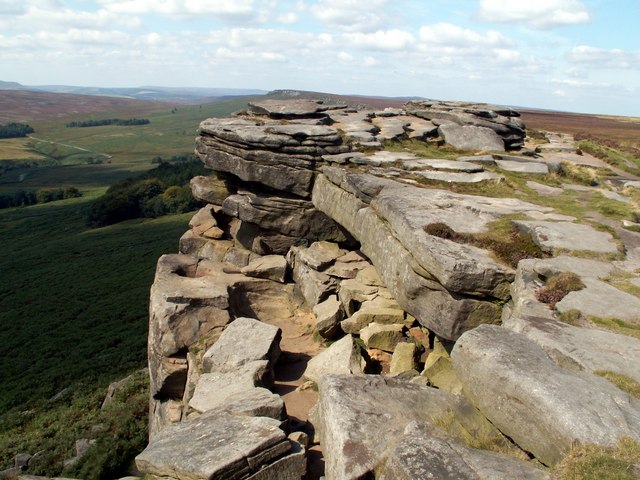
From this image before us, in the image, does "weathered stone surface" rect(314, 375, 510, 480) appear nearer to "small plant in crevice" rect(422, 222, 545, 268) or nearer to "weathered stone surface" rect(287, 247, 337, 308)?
"small plant in crevice" rect(422, 222, 545, 268)

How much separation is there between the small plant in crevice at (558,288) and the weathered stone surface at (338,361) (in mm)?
4585

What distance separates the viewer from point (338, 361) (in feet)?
40.2

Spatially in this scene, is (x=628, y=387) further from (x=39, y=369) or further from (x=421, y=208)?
(x=39, y=369)

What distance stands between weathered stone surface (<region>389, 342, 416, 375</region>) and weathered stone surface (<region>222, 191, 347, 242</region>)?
302 inches

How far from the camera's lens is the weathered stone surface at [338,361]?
12.0 m

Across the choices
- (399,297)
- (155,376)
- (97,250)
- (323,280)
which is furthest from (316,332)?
(97,250)

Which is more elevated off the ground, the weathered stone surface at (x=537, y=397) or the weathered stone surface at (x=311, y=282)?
the weathered stone surface at (x=537, y=397)

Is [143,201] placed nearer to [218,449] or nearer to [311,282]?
[311,282]

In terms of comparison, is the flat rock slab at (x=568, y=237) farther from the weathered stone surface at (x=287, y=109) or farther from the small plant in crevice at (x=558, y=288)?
the weathered stone surface at (x=287, y=109)

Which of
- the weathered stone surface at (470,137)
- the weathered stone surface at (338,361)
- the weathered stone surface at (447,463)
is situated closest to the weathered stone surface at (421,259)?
the weathered stone surface at (338,361)

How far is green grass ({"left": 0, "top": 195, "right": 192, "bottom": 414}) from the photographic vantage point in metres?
26.2

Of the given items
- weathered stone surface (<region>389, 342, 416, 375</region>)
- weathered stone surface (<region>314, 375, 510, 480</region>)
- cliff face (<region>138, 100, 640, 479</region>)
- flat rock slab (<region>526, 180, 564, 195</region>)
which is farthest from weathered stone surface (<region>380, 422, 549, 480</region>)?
flat rock slab (<region>526, 180, 564, 195</region>)

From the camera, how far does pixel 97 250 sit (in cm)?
5878

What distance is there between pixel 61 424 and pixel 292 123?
1481 cm
